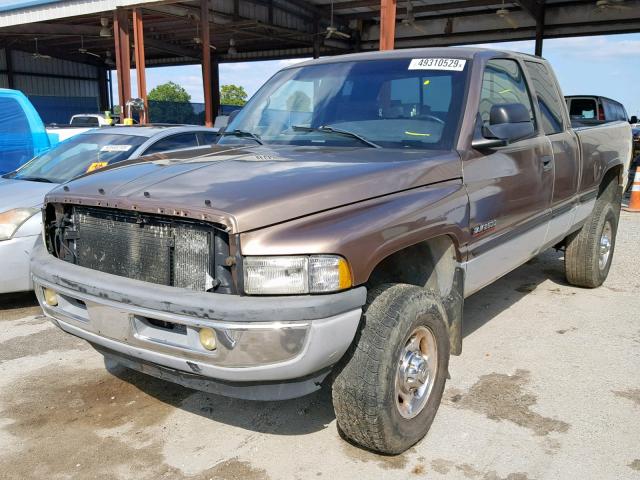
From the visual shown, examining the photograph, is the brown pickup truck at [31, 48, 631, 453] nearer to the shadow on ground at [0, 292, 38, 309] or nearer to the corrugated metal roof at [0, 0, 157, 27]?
the shadow on ground at [0, 292, 38, 309]

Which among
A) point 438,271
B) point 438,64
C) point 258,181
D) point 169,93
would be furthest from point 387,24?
point 169,93

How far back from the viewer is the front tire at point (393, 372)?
253 cm

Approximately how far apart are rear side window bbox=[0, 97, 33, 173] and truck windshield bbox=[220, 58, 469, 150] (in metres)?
4.57

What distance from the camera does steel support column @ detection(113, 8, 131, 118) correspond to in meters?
15.8

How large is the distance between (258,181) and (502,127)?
1.47 meters

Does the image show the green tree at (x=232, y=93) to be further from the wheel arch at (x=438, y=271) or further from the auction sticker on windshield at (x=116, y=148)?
the wheel arch at (x=438, y=271)

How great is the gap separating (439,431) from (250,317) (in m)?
1.41

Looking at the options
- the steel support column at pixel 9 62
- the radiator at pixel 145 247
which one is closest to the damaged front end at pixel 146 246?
the radiator at pixel 145 247

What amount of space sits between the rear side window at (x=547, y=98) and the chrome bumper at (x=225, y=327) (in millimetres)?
2648

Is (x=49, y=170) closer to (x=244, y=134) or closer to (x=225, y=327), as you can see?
(x=244, y=134)

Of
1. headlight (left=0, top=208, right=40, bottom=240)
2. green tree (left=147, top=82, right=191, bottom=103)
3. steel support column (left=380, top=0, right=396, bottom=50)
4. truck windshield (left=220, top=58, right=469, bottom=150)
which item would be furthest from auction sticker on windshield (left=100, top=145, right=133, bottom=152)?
green tree (left=147, top=82, right=191, bottom=103)

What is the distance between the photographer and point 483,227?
330cm

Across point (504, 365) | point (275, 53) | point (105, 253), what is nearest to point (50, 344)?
point (105, 253)

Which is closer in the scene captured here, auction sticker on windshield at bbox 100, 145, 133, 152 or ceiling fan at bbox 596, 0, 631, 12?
auction sticker on windshield at bbox 100, 145, 133, 152
